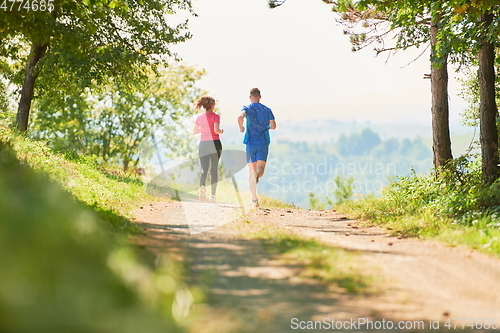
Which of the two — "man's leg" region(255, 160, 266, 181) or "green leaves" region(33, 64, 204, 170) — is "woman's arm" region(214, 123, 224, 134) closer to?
"man's leg" region(255, 160, 266, 181)

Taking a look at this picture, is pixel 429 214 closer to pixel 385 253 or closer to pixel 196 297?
pixel 385 253

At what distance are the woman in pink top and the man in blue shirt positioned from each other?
1096 mm

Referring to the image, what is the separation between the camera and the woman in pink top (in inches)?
533

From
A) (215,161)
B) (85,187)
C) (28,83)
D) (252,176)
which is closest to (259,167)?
(252,176)

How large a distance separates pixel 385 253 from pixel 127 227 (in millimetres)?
3545

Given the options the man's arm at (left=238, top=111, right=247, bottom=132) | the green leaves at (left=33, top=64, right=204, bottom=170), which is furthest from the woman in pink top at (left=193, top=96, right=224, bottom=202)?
the green leaves at (left=33, top=64, right=204, bottom=170)

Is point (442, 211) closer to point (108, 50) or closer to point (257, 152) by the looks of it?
point (257, 152)

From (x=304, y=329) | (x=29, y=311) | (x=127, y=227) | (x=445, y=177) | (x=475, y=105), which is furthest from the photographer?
(x=475, y=105)

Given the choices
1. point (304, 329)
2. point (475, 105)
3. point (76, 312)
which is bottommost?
point (304, 329)

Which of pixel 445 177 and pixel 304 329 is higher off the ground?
pixel 445 177

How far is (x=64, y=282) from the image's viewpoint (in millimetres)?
2344

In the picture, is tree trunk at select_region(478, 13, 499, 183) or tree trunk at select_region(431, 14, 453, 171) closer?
tree trunk at select_region(478, 13, 499, 183)

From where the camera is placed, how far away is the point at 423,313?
171 inches

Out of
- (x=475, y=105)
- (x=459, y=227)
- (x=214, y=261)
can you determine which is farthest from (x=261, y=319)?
(x=475, y=105)
